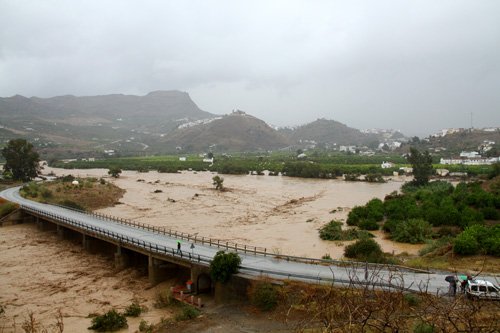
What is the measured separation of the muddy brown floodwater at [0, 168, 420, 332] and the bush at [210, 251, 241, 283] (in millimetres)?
2862

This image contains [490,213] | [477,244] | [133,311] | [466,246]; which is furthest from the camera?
[490,213]

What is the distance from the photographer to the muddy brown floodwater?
21672 mm

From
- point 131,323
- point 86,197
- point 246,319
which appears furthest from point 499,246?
point 86,197

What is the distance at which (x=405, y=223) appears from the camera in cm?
3412

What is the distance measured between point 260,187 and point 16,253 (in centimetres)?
4606

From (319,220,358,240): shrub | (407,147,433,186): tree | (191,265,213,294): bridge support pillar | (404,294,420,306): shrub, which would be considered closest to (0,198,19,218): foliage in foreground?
(319,220,358,240): shrub

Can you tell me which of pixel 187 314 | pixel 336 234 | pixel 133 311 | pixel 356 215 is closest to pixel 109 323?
pixel 133 311

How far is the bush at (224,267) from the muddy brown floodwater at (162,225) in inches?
113

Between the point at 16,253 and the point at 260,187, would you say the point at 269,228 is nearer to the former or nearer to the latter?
the point at 16,253

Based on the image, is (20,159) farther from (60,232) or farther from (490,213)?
(490,213)

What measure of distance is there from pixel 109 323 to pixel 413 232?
2340cm

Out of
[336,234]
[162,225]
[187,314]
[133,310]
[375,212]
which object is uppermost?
[375,212]

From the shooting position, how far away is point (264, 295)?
56.9ft

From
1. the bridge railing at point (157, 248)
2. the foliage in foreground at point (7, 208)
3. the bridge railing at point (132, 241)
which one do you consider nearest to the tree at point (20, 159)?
the foliage in foreground at point (7, 208)
